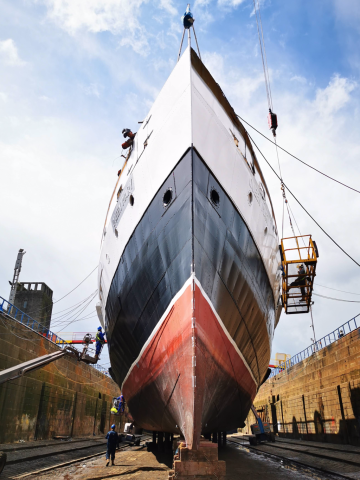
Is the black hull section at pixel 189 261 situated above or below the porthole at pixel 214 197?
below

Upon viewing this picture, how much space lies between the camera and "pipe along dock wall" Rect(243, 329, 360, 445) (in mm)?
11448

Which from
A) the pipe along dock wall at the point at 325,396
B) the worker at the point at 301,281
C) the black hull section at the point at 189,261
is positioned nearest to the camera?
the black hull section at the point at 189,261

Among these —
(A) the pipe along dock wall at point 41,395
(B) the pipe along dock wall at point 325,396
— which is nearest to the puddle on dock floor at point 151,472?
(A) the pipe along dock wall at point 41,395

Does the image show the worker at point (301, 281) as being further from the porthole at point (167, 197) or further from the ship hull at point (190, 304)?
the porthole at point (167, 197)

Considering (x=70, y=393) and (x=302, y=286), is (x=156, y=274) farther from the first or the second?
(x=70, y=393)

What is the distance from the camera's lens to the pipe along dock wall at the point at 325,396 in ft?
37.6

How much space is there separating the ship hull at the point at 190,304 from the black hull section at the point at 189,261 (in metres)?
0.01

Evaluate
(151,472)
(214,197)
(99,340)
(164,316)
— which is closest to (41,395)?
(99,340)

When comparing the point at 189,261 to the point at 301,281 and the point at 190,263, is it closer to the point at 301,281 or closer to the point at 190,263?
the point at 190,263

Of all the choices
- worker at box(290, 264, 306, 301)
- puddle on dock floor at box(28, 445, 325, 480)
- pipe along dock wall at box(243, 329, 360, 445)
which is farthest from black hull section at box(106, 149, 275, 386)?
pipe along dock wall at box(243, 329, 360, 445)

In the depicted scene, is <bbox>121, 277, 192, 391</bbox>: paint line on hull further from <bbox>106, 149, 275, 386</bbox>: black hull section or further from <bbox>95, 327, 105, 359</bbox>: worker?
<bbox>95, 327, 105, 359</bbox>: worker

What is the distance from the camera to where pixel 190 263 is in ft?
14.4

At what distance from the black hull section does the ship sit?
0.7 inches

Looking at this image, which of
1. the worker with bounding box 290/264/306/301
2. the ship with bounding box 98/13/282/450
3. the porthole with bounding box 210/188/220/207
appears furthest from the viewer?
the worker with bounding box 290/264/306/301
